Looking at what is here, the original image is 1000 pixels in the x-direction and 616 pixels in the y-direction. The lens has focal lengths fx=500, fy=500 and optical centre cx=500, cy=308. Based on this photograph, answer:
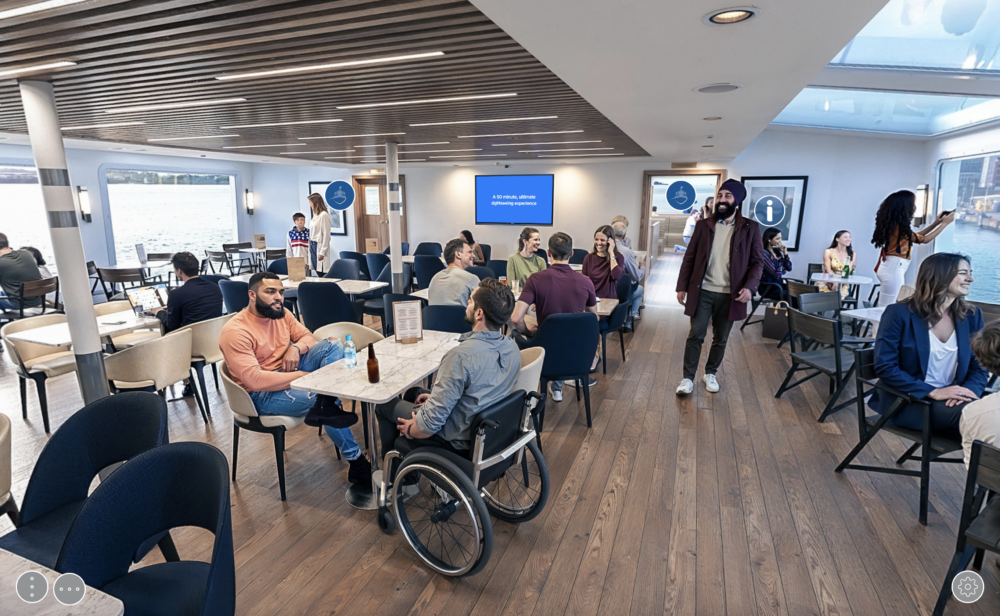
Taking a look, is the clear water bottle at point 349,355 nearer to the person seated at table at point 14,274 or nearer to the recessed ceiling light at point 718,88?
the recessed ceiling light at point 718,88

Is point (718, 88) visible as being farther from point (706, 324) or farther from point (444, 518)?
point (444, 518)

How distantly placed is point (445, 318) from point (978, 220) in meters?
6.83

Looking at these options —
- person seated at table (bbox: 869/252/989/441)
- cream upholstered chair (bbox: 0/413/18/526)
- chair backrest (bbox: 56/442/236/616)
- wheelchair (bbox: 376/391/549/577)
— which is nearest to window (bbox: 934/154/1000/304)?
person seated at table (bbox: 869/252/989/441)

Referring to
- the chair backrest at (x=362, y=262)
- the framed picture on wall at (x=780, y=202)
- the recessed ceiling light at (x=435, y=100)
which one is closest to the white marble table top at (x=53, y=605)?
the recessed ceiling light at (x=435, y=100)

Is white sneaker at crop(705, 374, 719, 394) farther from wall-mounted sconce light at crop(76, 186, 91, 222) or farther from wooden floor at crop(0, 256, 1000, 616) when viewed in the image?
wall-mounted sconce light at crop(76, 186, 91, 222)

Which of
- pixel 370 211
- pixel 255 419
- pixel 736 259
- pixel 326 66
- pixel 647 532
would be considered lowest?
pixel 647 532

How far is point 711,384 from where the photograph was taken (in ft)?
15.6

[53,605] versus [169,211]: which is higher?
[169,211]

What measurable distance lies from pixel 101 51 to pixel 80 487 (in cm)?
231

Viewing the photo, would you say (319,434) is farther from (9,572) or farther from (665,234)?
(665,234)

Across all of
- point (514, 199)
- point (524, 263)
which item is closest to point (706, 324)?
point (524, 263)

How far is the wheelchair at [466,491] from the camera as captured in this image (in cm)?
218

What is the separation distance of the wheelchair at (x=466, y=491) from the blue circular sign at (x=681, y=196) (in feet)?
23.4

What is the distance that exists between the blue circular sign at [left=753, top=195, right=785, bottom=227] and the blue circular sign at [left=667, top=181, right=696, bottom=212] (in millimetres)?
1240
